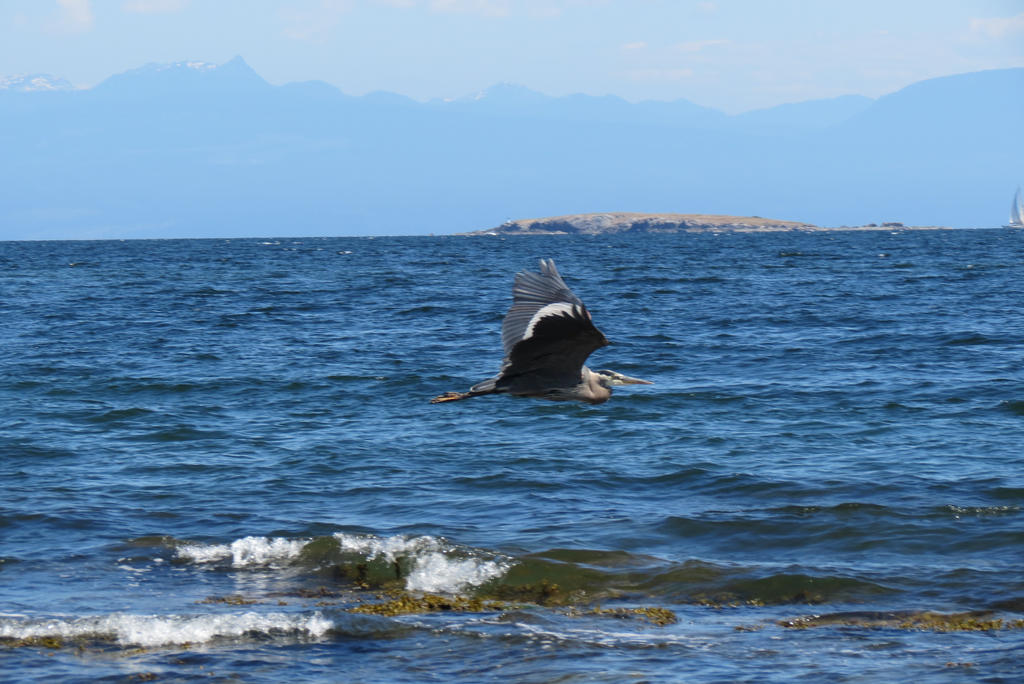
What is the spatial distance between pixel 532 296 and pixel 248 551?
485cm

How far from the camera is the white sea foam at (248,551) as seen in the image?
1203cm

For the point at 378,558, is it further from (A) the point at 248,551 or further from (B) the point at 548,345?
(B) the point at 548,345

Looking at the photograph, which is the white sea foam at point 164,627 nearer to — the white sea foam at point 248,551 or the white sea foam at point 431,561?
the white sea foam at point 431,561

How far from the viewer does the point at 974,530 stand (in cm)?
1275

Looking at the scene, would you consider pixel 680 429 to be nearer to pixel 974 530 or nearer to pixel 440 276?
pixel 974 530

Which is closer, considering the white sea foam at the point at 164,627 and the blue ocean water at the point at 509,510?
the blue ocean water at the point at 509,510

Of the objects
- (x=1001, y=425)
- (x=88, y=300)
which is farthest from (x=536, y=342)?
(x=88, y=300)

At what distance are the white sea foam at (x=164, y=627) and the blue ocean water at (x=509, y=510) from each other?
3cm

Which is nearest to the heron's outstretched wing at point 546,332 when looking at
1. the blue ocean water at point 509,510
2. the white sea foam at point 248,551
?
the blue ocean water at point 509,510

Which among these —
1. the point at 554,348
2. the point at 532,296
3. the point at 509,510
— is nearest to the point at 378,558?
the point at 509,510

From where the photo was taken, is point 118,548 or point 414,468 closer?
point 118,548

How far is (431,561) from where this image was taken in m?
11.9

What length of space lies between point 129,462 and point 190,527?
11.8 feet

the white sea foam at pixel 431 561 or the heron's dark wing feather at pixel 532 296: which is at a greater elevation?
the heron's dark wing feather at pixel 532 296
